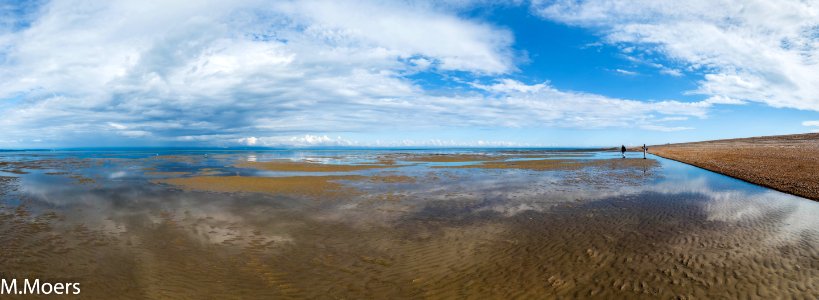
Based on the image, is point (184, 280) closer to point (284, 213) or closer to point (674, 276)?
point (284, 213)

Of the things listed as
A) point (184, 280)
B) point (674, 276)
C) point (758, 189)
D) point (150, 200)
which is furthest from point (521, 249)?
point (758, 189)

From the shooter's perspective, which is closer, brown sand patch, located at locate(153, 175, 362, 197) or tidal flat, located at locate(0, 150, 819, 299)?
tidal flat, located at locate(0, 150, 819, 299)

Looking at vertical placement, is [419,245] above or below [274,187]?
below

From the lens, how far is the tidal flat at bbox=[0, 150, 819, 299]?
7477 millimetres

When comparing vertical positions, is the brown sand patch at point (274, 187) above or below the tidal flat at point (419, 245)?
above

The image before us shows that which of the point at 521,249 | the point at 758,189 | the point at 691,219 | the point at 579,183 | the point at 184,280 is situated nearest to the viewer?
the point at 184,280

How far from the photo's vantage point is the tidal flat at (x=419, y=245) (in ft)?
24.5

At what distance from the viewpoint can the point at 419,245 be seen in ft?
34.4

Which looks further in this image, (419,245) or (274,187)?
(274,187)

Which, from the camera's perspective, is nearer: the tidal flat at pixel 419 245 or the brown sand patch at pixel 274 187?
the tidal flat at pixel 419 245

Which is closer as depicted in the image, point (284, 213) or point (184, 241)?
point (184, 241)

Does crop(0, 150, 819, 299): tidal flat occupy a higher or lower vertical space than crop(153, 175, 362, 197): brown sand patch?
lower

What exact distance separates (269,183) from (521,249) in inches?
795

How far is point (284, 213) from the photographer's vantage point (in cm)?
1510
